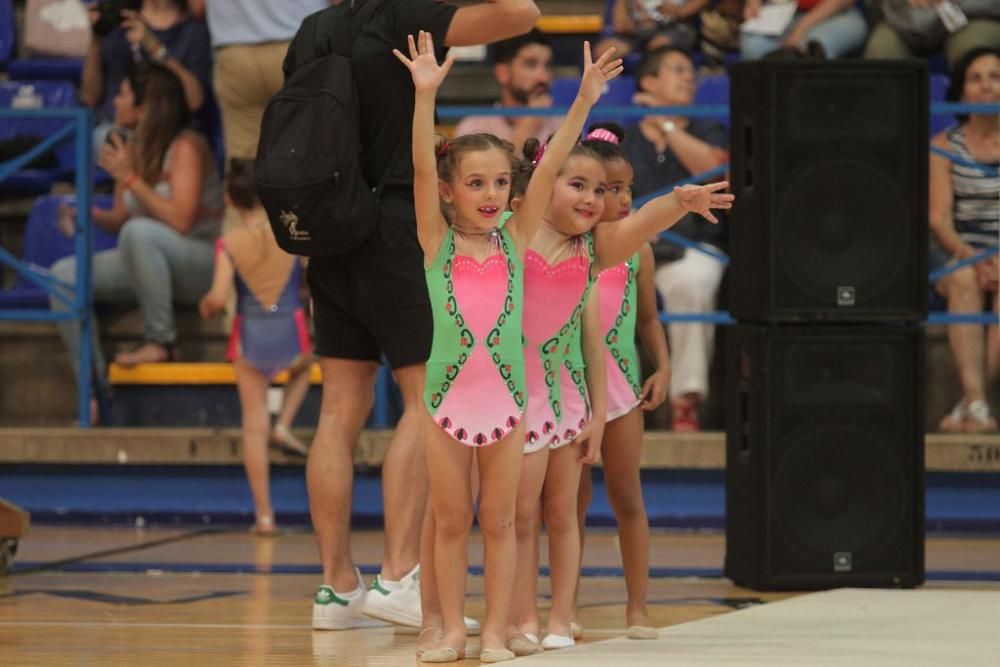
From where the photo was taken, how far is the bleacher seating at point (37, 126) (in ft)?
28.3

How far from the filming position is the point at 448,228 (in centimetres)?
418

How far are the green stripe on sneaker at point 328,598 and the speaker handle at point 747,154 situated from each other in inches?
Result: 69.3

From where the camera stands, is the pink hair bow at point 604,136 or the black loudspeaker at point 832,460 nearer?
the pink hair bow at point 604,136

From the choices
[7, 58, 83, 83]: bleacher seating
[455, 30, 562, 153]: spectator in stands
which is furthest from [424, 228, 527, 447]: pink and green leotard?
[7, 58, 83, 83]: bleacher seating

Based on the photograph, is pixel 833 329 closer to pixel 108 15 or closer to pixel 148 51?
pixel 148 51

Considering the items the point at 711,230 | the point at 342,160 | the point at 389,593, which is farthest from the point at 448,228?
the point at 711,230

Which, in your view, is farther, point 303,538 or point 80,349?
point 80,349

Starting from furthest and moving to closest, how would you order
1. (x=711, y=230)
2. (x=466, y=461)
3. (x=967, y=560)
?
(x=711, y=230), (x=967, y=560), (x=466, y=461)

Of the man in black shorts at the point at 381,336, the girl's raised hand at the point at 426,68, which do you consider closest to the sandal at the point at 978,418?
the man in black shorts at the point at 381,336

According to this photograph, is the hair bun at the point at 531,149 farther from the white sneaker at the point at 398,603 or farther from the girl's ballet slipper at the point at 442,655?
the girl's ballet slipper at the point at 442,655

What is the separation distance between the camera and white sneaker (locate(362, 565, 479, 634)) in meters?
4.64

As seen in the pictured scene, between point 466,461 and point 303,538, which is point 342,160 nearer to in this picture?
point 466,461

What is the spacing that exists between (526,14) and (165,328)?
3865 millimetres

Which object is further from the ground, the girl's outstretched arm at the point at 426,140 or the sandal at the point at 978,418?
the girl's outstretched arm at the point at 426,140
